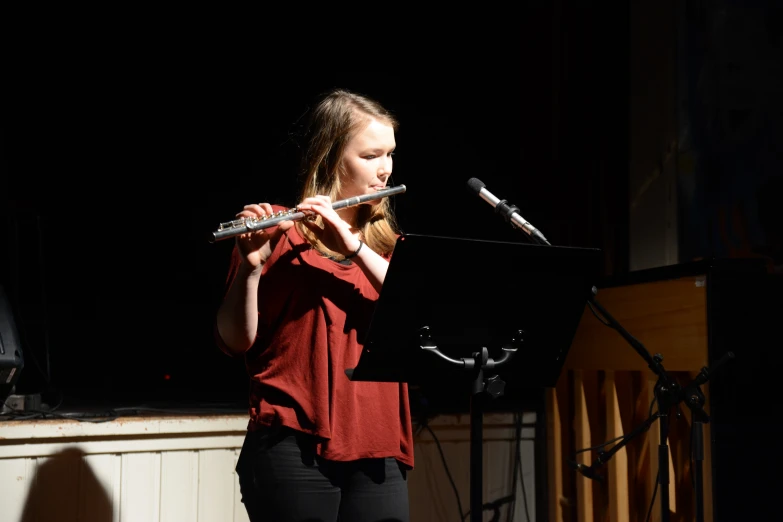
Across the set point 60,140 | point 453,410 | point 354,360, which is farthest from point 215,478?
point 60,140

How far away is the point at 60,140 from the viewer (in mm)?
3039

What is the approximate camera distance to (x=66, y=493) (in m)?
2.14

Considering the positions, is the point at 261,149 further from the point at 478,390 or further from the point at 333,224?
the point at 478,390

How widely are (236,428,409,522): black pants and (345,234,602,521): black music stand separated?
18cm

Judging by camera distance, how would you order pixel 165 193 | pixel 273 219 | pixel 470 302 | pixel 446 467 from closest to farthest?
pixel 470 302, pixel 273 219, pixel 446 467, pixel 165 193

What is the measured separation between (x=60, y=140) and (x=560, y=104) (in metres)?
1.91

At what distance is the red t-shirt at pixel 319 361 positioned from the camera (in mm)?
1438

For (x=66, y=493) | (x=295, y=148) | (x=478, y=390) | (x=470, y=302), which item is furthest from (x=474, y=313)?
(x=295, y=148)

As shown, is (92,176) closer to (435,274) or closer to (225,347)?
(225,347)

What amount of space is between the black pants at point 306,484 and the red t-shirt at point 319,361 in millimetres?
33

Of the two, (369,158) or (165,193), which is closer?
(369,158)

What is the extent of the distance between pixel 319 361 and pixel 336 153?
44 cm

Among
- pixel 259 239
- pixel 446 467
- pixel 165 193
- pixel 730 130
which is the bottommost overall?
pixel 446 467

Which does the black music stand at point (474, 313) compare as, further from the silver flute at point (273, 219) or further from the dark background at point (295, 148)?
the dark background at point (295, 148)
